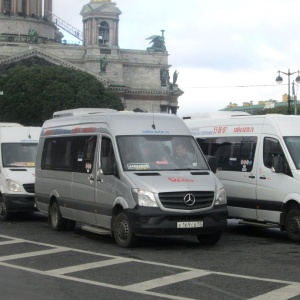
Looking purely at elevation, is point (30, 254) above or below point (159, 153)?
below

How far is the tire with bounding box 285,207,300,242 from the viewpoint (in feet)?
46.7

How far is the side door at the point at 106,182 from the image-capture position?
45.6ft

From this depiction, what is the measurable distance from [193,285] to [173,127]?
5.20 meters

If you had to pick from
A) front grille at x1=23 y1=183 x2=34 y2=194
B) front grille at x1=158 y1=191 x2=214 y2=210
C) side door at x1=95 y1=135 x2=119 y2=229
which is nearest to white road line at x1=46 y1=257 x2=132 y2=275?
front grille at x1=158 y1=191 x2=214 y2=210

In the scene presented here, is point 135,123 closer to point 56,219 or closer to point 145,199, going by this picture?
point 145,199

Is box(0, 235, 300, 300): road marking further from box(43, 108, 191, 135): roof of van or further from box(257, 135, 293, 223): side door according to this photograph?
box(257, 135, 293, 223): side door

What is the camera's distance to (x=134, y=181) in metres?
13.2

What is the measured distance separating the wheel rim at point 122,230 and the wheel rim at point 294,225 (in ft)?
10.3

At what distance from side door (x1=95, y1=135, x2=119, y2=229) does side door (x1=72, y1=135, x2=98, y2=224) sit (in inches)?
10.0

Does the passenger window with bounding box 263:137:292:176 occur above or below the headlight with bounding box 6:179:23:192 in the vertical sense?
above

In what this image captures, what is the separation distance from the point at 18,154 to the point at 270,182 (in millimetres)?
7586

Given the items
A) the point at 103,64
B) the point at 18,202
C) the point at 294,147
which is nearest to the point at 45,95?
the point at 103,64

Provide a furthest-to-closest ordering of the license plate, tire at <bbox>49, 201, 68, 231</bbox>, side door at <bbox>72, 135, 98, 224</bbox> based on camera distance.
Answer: tire at <bbox>49, 201, 68, 231</bbox>
side door at <bbox>72, 135, 98, 224</bbox>
the license plate

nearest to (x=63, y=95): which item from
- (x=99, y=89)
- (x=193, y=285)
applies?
(x=99, y=89)
